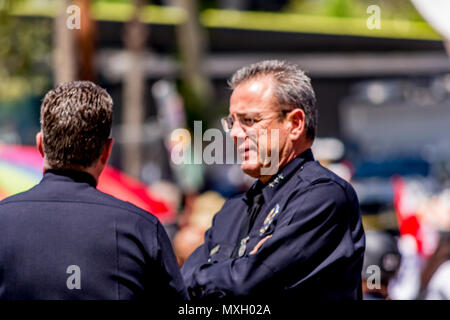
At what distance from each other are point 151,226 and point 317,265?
0.56 metres

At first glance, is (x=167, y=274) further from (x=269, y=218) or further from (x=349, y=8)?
(x=349, y=8)

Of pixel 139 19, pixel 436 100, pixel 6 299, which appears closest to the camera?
pixel 6 299

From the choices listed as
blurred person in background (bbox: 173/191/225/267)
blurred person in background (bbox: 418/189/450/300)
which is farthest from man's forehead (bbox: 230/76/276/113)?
blurred person in background (bbox: 418/189/450/300)

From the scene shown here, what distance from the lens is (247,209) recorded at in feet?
8.93

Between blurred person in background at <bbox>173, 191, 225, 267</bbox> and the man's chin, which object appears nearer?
the man's chin

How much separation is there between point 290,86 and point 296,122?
5.3 inches

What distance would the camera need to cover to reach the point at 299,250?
235 cm

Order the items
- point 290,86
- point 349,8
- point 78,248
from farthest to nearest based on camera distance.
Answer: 1. point 349,8
2. point 290,86
3. point 78,248

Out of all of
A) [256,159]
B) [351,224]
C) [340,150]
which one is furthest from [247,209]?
[340,150]

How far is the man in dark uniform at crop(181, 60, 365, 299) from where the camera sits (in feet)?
7.70

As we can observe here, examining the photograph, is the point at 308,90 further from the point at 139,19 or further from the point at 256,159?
Result: the point at 139,19

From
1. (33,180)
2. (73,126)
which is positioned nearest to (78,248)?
(73,126)

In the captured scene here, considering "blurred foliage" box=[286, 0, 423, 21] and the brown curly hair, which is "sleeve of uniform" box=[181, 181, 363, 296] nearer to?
the brown curly hair

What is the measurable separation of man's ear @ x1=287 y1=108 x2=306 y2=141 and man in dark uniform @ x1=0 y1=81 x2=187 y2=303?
2.10 feet
